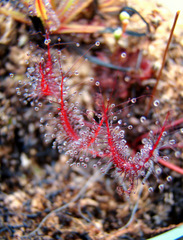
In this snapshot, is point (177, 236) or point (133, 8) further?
point (133, 8)

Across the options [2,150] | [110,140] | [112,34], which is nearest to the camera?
[110,140]

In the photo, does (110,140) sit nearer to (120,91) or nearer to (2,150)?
(120,91)

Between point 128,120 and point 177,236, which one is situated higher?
point 128,120

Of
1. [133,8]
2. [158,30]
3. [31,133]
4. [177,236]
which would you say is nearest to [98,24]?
[133,8]

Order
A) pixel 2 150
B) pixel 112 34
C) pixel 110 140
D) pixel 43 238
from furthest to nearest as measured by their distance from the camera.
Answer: pixel 112 34
pixel 2 150
pixel 43 238
pixel 110 140

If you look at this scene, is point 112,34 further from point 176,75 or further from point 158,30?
point 176,75

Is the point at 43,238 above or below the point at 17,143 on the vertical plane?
below

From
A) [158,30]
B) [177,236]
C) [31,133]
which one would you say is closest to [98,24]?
[158,30]

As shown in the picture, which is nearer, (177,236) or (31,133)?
(177,236)

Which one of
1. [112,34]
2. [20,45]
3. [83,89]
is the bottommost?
[83,89]
